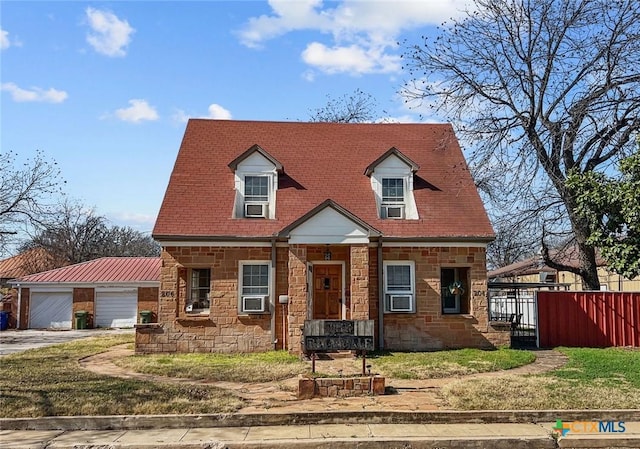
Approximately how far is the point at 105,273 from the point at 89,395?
20449mm

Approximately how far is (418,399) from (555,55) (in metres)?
15.1

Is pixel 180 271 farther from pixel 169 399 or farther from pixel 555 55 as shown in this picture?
pixel 555 55

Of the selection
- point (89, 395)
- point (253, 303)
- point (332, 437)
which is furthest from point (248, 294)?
point (332, 437)

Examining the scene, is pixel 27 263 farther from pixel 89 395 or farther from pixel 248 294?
pixel 89 395

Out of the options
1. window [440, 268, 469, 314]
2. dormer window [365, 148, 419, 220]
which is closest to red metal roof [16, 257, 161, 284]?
dormer window [365, 148, 419, 220]

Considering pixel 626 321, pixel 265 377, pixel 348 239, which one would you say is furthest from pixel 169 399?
pixel 626 321

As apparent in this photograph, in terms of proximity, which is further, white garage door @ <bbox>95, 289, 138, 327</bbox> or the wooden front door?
white garage door @ <bbox>95, 289, 138, 327</bbox>

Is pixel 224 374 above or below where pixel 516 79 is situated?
below

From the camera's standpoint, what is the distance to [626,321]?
17062 mm

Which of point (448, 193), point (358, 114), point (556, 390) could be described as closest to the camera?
point (556, 390)

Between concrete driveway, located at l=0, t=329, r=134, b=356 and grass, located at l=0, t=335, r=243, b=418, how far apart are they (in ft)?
21.1

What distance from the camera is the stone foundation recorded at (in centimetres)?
966

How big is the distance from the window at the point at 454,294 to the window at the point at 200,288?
7531 mm

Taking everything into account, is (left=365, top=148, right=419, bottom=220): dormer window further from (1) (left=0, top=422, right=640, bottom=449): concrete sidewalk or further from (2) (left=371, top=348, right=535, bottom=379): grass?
(1) (left=0, top=422, right=640, bottom=449): concrete sidewalk
